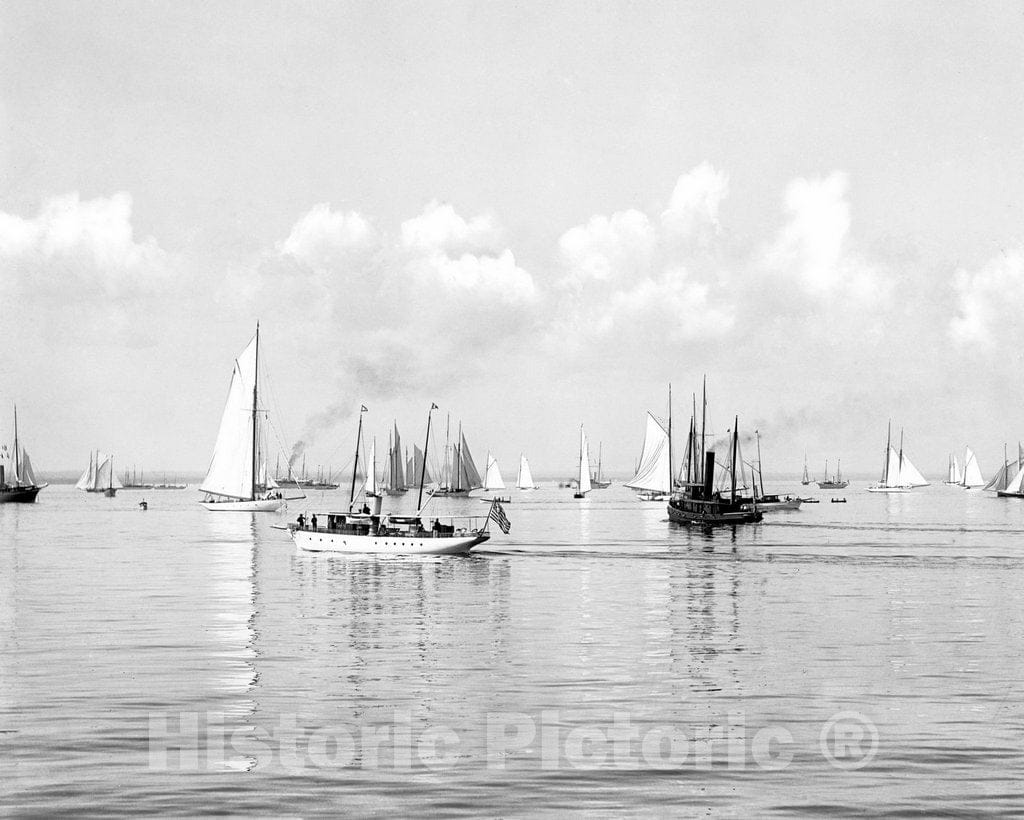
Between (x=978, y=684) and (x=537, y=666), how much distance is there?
1246 centimetres

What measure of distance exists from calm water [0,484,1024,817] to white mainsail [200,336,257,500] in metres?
84.2

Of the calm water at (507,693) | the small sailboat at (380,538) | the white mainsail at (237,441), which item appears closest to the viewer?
the calm water at (507,693)

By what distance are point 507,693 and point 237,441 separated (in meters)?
132

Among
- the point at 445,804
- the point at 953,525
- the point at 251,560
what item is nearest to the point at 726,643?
the point at 445,804

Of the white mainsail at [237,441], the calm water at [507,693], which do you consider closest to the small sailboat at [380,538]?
the calm water at [507,693]

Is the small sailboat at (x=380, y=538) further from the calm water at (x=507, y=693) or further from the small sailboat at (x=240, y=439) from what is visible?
the small sailboat at (x=240, y=439)

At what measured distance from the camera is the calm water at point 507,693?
23.5 metres

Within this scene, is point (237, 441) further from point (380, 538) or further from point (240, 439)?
point (380, 538)

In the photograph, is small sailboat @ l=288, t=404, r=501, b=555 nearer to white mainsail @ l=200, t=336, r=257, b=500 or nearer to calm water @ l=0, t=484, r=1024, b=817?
calm water @ l=0, t=484, r=1024, b=817

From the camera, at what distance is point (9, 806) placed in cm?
2200

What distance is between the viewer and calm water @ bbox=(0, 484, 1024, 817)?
77.0ft

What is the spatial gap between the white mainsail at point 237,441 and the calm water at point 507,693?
276 ft

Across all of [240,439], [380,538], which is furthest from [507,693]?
[240,439]

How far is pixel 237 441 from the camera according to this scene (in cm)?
16175
